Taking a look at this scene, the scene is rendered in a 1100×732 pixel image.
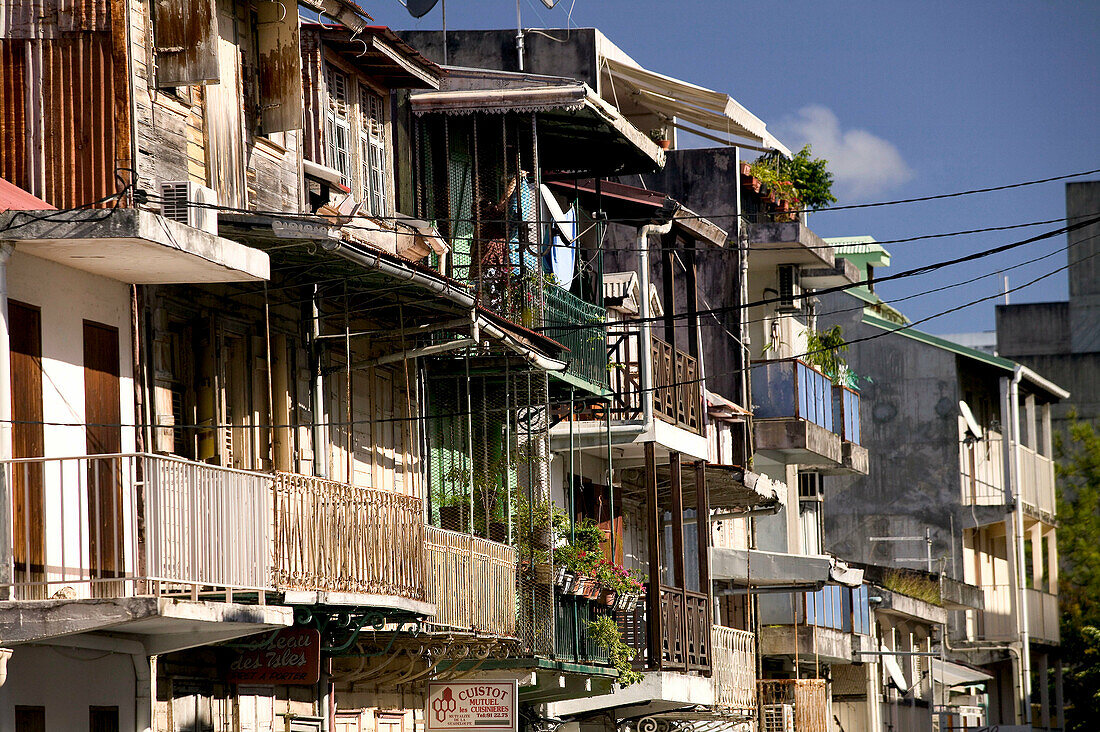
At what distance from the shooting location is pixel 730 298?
3158cm

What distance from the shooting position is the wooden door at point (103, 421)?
12617 millimetres

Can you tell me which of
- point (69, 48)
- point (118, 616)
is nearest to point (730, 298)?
point (69, 48)

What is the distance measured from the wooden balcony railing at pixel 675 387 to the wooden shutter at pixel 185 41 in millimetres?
9615

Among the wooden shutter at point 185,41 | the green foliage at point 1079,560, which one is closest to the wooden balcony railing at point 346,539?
the wooden shutter at point 185,41

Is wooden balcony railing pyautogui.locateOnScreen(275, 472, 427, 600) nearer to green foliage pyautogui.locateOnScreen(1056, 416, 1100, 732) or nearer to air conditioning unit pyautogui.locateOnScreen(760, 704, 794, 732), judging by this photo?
air conditioning unit pyautogui.locateOnScreen(760, 704, 794, 732)

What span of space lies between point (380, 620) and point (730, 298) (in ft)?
54.6

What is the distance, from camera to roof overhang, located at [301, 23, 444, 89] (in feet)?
61.0

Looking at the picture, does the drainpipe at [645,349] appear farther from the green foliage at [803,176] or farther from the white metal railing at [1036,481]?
the white metal railing at [1036,481]

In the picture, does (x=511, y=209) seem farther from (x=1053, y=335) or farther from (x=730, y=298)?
(x=1053, y=335)

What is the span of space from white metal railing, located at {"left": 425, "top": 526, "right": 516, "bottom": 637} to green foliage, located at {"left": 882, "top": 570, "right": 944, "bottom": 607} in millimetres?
20488

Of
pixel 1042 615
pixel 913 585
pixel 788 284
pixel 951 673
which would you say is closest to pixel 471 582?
pixel 788 284

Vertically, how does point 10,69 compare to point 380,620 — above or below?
above

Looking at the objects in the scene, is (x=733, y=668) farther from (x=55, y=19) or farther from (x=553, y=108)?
(x=55, y=19)

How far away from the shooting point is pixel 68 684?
1360cm
